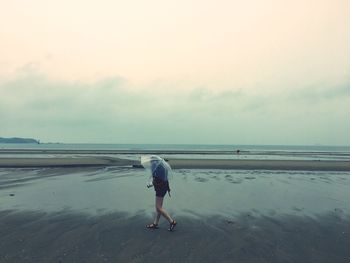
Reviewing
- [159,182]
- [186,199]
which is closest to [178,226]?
[159,182]

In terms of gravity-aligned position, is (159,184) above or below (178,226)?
above

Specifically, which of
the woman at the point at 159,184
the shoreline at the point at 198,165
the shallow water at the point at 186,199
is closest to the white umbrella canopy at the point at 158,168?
the woman at the point at 159,184

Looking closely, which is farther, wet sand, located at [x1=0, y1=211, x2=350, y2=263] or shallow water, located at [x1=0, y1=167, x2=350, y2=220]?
shallow water, located at [x1=0, y1=167, x2=350, y2=220]

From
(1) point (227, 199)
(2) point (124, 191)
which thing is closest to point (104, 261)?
(1) point (227, 199)

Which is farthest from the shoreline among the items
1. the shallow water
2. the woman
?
the woman

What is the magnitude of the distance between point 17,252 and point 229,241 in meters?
5.76

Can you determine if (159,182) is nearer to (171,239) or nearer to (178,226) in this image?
(178,226)

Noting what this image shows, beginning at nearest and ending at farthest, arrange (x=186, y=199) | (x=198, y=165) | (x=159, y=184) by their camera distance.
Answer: (x=159, y=184)
(x=186, y=199)
(x=198, y=165)

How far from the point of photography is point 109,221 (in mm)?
11734

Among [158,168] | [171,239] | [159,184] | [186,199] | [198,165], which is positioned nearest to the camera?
[171,239]

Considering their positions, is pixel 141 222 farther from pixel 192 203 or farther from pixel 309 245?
pixel 309 245

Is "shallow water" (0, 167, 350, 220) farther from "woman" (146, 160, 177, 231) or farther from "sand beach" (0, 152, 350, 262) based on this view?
"woman" (146, 160, 177, 231)

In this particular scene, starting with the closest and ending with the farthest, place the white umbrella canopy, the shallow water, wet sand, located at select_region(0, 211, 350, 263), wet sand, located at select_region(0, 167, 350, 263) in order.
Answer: wet sand, located at select_region(0, 211, 350, 263) → wet sand, located at select_region(0, 167, 350, 263) → the white umbrella canopy → the shallow water

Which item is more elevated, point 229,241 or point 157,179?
point 157,179
